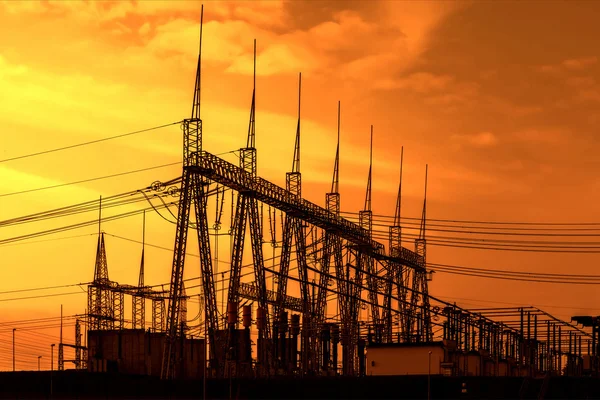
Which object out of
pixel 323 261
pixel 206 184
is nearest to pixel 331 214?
pixel 323 261

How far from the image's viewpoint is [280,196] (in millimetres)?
74750

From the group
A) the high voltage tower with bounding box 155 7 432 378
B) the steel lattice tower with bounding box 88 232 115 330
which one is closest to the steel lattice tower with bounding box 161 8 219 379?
the high voltage tower with bounding box 155 7 432 378

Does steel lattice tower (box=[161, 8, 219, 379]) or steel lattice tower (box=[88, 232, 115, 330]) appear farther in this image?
steel lattice tower (box=[88, 232, 115, 330])

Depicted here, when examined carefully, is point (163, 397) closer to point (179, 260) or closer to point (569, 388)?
point (179, 260)

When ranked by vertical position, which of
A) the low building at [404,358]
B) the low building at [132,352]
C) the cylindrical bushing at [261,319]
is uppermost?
the cylindrical bushing at [261,319]

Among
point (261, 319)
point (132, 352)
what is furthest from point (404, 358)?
point (132, 352)

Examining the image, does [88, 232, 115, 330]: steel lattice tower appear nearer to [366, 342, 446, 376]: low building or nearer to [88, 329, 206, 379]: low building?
[88, 329, 206, 379]: low building

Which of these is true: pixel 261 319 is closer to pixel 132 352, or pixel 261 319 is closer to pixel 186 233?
pixel 186 233

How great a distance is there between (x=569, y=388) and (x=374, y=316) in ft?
140

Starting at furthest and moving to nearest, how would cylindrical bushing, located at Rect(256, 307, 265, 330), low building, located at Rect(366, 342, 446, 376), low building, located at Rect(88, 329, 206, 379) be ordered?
low building, located at Rect(88, 329, 206, 379), low building, located at Rect(366, 342, 446, 376), cylindrical bushing, located at Rect(256, 307, 265, 330)

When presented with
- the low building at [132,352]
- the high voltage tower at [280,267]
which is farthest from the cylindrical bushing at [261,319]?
the low building at [132,352]

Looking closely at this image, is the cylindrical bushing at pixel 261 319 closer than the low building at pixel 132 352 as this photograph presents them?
Yes

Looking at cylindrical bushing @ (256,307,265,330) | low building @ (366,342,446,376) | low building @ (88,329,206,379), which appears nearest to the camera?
cylindrical bushing @ (256,307,265,330)

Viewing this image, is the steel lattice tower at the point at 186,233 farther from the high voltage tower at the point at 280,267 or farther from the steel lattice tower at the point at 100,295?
the steel lattice tower at the point at 100,295
